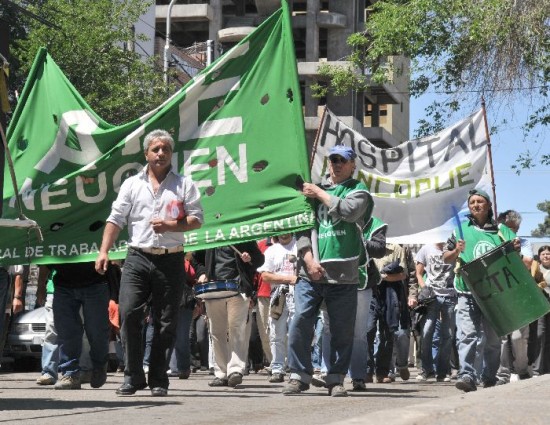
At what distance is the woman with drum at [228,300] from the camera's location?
13.3 metres

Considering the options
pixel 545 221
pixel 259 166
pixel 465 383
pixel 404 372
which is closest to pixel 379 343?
pixel 404 372

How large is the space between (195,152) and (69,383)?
2309mm

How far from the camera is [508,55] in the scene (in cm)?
2300

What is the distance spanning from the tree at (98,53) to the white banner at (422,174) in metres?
20.2

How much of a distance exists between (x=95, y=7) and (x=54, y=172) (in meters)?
27.1

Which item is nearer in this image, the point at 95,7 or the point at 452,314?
the point at 452,314

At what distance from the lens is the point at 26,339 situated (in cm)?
1909

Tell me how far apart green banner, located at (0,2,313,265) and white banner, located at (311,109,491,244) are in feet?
13.5

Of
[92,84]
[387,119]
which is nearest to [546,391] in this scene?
[92,84]

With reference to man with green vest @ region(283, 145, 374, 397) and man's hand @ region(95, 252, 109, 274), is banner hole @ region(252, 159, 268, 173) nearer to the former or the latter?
man with green vest @ region(283, 145, 374, 397)

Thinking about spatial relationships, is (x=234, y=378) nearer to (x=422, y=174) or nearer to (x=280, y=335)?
(x=280, y=335)

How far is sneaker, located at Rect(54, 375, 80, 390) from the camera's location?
12.0 meters

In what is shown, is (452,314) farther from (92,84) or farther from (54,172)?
(92,84)

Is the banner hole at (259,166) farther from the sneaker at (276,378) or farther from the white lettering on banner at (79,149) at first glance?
the sneaker at (276,378)
